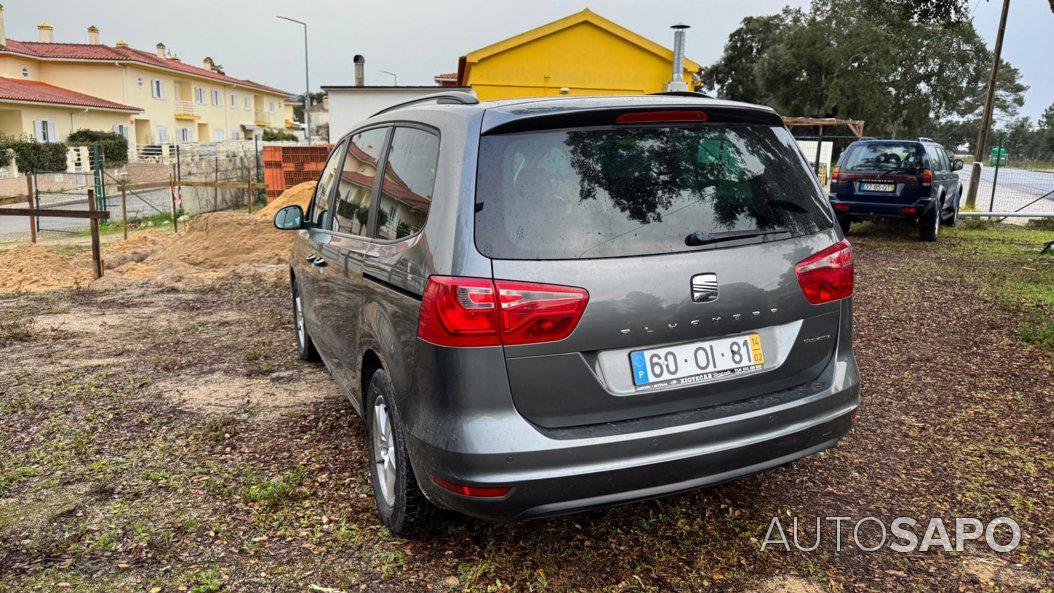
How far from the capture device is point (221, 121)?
66812mm

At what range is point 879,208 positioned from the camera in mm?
12727

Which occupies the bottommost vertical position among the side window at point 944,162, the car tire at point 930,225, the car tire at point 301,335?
the car tire at point 301,335

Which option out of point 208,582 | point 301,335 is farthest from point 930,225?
point 208,582

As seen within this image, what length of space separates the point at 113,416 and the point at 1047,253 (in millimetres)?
11757

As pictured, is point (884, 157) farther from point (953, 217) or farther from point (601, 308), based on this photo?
point (601, 308)

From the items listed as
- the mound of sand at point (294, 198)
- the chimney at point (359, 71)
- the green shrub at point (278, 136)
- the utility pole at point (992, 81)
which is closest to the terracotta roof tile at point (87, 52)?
the green shrub at point (278, 136)

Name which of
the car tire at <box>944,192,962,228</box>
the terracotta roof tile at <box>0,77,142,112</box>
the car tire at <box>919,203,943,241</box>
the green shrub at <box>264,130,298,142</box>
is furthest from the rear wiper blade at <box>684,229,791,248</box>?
the green shrub at <box>264,130,298,142</box>

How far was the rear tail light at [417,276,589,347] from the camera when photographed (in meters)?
2.42

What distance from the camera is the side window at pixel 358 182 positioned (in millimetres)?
3617

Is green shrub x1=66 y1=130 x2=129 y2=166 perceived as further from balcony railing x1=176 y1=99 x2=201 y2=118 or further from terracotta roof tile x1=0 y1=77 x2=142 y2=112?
balcony railing x1=176 y1=99 x2=201 y2=118

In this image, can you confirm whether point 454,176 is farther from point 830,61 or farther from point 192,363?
point 830,61

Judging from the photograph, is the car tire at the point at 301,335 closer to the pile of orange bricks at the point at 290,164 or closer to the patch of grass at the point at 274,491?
the patch of grass at the point at 274,491

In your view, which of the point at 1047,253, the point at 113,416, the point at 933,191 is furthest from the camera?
the point at 933,191

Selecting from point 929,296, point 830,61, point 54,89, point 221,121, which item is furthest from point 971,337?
point 221,121
